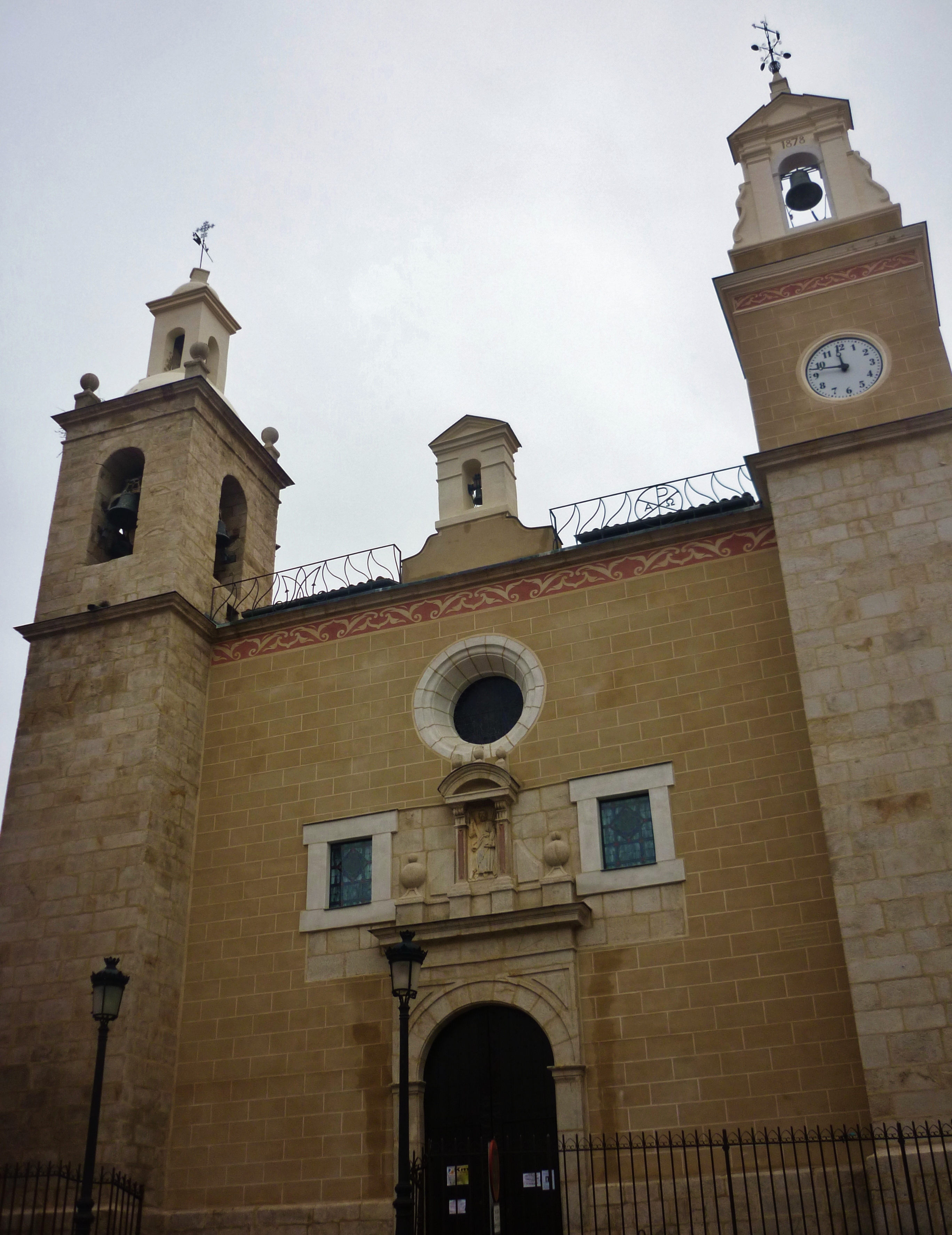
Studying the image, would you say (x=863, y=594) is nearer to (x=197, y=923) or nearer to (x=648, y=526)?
(x=648, y=526)

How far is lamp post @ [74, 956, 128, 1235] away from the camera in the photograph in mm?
10703

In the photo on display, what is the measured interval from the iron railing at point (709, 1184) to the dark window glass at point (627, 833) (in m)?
2.76

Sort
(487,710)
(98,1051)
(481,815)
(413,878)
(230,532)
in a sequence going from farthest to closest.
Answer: (230,532), (487,710), (481,815), (413,878), (98,1051)

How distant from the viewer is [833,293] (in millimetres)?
15148

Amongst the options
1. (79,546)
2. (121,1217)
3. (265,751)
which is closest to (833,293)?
(265,751)

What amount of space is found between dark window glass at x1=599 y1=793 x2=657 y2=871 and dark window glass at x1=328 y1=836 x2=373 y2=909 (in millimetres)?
2829

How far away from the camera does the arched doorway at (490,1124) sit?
1233 cm

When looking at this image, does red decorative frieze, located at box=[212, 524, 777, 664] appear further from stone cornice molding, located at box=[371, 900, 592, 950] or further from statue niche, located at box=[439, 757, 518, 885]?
stone cornice molding, located at box=[371, 900, 592, 950]

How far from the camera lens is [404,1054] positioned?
1038cm

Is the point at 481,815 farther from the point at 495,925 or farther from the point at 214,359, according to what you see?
the point at 214,359

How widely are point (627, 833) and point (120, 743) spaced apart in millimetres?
6372

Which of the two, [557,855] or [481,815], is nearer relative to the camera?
[557,855]

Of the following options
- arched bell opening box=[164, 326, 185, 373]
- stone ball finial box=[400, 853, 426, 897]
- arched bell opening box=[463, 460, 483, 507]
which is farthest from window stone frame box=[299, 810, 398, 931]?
arched bell opening box=[164, 326, 185, 373]

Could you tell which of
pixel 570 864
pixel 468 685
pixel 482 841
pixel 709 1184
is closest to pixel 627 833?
pixel 570 864
